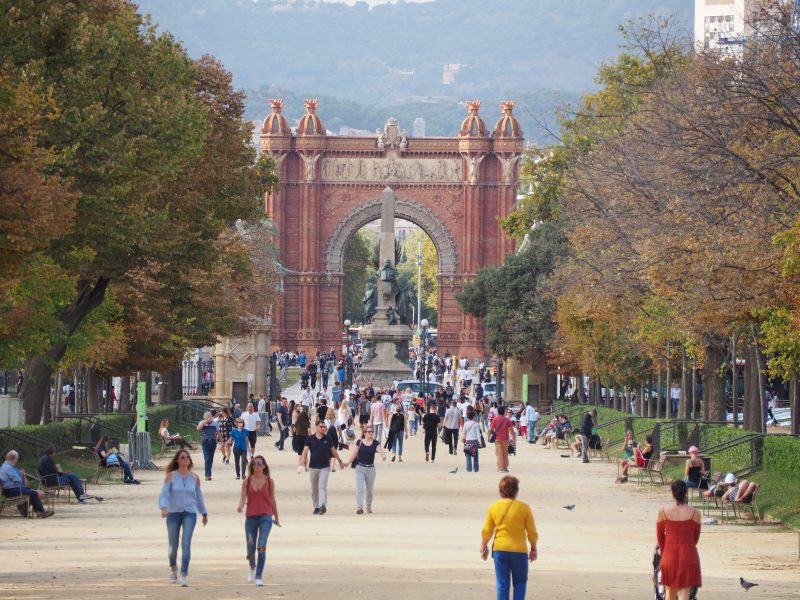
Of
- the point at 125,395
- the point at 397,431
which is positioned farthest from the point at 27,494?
the point at 125,395

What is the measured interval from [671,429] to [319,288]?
64.2 m

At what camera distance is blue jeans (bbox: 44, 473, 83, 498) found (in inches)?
1127

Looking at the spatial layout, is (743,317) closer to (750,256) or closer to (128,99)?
(750,256)

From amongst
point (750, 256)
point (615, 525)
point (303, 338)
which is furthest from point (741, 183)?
point (303, 338)

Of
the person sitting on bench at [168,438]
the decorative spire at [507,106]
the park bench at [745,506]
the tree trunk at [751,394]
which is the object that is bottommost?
the park bench at [745,506]

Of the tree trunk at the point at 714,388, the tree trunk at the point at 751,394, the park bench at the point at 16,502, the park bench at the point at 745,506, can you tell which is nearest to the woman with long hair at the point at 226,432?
the tree trunk at the point at 714,388

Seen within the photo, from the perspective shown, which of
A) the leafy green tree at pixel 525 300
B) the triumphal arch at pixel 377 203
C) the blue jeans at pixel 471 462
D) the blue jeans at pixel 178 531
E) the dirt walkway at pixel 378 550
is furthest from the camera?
the triumphal arch at pixel 377 203

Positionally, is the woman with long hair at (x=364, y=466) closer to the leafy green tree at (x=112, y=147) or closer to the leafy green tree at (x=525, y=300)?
the leafy green tree at (x=112, y=147)

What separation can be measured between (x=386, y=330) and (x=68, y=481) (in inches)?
2074

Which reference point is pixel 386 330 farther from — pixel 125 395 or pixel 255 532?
pixel 255 532

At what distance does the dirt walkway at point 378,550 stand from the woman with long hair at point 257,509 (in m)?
0.34

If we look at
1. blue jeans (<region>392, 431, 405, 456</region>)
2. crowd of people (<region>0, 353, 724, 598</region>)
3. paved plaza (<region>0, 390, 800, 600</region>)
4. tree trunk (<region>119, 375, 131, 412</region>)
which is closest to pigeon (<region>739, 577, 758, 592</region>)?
paved plaza (<region>0, 390, 800, 600</region>)

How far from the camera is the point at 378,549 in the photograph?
21609 millimetres

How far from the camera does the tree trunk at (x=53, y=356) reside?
122 feet
